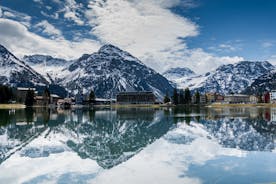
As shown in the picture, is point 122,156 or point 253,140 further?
point 253,140

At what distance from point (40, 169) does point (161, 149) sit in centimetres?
1309

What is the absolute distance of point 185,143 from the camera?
3781 cm

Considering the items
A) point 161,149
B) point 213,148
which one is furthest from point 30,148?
point 213,148

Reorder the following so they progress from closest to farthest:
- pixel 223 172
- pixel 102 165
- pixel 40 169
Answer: pixel 223 172 → pixel 40 169 → pixel 102 165

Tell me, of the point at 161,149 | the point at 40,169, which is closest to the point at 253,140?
the point at 161,149

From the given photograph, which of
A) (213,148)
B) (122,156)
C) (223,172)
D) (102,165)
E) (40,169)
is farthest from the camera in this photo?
(213,148)

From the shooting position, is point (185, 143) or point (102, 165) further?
point (185, 143)

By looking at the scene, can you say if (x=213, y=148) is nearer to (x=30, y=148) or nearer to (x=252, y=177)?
(x=252, y=177)

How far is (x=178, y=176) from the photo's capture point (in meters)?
21.6

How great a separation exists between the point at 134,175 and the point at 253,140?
2095cm

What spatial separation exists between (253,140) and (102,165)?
20167 millimetres

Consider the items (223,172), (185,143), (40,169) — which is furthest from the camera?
(185,143)

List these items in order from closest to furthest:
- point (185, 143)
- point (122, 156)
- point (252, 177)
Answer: point (252, 177) → point (122, 156) → point (185, 143)

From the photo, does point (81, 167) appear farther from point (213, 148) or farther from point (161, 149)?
point (213, 148)
